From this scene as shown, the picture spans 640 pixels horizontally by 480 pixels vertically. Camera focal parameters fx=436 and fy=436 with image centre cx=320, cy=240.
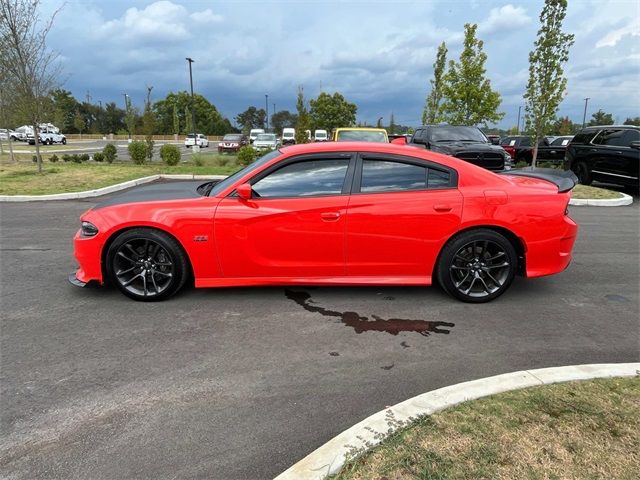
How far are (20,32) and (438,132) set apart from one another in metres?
13.7

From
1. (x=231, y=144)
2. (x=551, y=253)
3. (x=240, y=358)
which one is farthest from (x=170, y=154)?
(x=551, y=253)

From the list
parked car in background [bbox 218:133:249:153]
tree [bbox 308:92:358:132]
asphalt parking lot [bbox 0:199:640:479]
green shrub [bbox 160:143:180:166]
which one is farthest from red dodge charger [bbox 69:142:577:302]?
tree [bbox 308:92:358:132]

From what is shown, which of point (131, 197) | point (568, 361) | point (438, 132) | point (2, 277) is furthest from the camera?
point (438, 132)

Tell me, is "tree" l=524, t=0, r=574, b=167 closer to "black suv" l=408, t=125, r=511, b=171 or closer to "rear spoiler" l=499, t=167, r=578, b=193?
"black suv" l=408, t=125, r=511, b=171

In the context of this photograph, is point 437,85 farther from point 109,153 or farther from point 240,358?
point 240,358

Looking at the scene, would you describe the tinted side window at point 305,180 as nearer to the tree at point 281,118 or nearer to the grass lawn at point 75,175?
the grass lawn at point 75,175

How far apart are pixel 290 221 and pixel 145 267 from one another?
150 centimetres

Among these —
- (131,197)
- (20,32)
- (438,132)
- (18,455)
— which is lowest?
(18,455)

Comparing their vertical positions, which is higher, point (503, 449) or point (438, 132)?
point (438, 132)

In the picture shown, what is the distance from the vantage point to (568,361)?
3.29 meters

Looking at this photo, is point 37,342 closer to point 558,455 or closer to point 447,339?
point 447,339

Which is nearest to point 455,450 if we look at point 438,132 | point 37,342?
point 37,342

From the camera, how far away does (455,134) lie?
12.9m

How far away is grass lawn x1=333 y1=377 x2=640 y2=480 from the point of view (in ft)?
6.83
